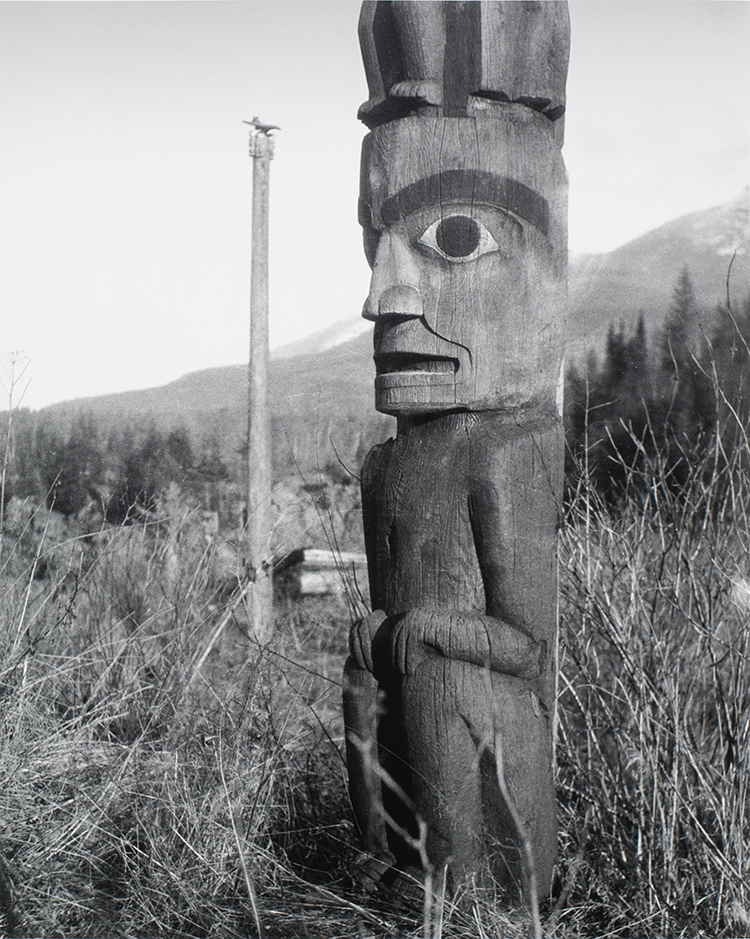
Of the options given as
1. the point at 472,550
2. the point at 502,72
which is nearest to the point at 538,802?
the point at 472,550

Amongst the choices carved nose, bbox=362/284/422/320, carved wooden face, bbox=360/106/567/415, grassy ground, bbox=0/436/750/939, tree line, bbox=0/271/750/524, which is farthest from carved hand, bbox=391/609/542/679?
tree line, bbox=0/271/750/524

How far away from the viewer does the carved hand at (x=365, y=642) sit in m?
2.13

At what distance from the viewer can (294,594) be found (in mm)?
7402

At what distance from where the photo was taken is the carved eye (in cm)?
211

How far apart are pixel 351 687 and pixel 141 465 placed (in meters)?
4.98

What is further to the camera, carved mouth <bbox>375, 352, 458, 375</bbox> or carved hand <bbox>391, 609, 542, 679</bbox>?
carved mouth <bbox>375, 352, 458, 375</bbox>

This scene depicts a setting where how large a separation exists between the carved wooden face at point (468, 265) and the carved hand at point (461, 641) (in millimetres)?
533

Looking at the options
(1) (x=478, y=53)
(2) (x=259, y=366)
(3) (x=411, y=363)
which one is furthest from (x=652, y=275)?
(3) (x=411, y=363)

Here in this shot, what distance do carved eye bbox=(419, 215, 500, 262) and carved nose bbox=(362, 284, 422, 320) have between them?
5.5 inches

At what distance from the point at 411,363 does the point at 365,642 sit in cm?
75

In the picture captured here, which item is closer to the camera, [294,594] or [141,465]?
[141,465]

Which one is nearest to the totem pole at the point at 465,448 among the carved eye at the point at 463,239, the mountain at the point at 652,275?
the carved eye at the point at 463,239

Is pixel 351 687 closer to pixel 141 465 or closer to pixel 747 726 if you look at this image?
pixel 747 726

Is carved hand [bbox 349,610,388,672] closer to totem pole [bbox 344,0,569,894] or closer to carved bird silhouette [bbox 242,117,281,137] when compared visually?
totem pole [bbox 344,0,569,894]
